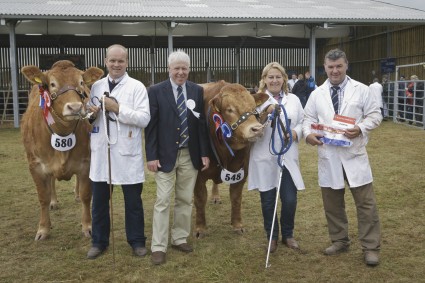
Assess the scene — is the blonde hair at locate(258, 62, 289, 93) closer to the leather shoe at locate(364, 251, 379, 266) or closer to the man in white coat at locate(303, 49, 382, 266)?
the man in white coat at locate(303, 49, 382, 266)

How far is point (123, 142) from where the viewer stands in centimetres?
416

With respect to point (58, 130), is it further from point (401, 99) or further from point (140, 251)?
point (401, 99)

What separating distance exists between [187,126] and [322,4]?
17.8 meters

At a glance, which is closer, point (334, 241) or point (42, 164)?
point (334, 241)

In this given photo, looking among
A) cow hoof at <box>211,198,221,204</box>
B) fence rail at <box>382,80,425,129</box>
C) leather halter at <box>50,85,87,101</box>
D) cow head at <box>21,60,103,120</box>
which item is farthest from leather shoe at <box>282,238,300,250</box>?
fence rail at <box>382,80,425,129</box>

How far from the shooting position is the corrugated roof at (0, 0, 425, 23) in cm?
1538

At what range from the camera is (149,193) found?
6871 millimetres

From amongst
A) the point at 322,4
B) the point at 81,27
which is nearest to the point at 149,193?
the point at 81,27

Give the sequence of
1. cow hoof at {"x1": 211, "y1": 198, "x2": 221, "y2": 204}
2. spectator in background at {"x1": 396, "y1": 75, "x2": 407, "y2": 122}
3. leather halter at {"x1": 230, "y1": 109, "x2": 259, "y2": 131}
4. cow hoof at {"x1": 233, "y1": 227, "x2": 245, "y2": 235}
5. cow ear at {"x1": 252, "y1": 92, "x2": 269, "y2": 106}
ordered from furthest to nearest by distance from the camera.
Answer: spectator in background at {"x1": 396, "y1": 75, "x2": 407, "y2": 122} → cow hoof at {"x1": 211, "y1": 198, "x2": 221, "y2": 204} → cow hoof at {"x1": 233, "y1": 227, "x2": 245, "y2": 235} → cow ear at {"x1": 252, "y1": 92, "x2": 269, "y2": 106} → leather halter at {"x1": 230, "y1": 109, "x2": 259, "y2": 131}

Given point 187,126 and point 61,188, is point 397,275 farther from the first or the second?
point 61,188

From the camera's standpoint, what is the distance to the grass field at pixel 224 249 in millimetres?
3941

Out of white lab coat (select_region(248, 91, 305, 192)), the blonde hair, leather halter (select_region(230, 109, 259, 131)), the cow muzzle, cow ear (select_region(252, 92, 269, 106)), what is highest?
the blonde hair

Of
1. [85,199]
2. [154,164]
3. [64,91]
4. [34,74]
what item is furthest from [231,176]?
[34,74]

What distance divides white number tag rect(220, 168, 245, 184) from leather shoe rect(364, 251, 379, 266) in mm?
1488
